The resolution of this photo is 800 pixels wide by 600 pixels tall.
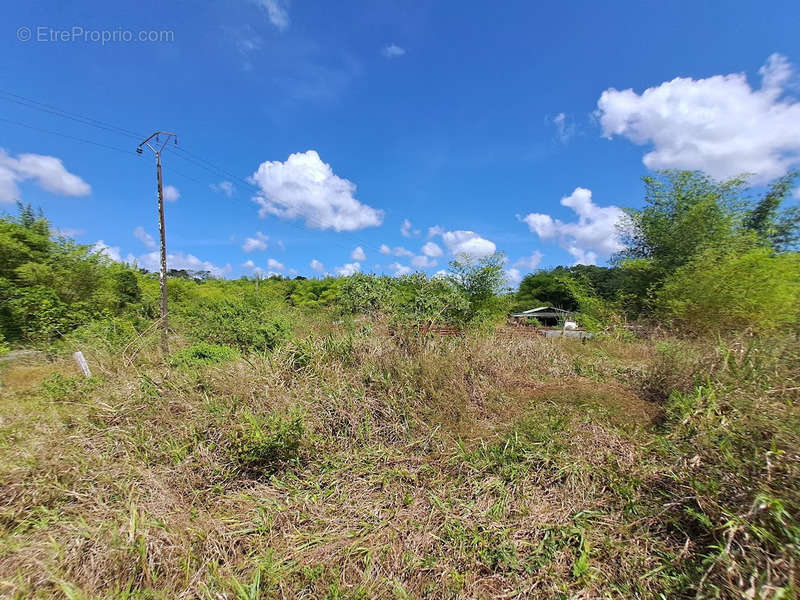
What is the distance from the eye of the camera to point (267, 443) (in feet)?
8.08

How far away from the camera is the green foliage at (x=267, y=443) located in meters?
2.47

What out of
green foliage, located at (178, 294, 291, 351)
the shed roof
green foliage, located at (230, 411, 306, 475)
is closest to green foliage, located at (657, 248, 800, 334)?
the shed roof

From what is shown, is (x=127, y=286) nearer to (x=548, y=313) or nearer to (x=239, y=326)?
(x=239, y=326)

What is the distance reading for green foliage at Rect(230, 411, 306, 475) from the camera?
2.47m

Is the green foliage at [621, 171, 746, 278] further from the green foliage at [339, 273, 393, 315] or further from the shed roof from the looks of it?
the green foliage at [339, 273, 393, 315]

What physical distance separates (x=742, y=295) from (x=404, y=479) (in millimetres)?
6866

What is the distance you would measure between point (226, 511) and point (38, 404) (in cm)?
270

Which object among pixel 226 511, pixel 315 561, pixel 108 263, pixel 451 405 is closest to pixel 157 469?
pixel 226 511

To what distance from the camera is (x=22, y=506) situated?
2.08 metres

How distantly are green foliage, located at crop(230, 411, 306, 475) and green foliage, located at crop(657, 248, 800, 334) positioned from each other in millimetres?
7073

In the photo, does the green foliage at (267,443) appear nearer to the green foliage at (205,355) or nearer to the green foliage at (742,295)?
the green foliage at (205,355)

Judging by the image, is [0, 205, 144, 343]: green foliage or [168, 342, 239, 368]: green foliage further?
[0, 205, 144, 343]: green foliage

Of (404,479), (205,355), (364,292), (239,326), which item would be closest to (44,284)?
(239,326)

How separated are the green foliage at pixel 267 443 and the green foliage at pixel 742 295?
7.07 meters
